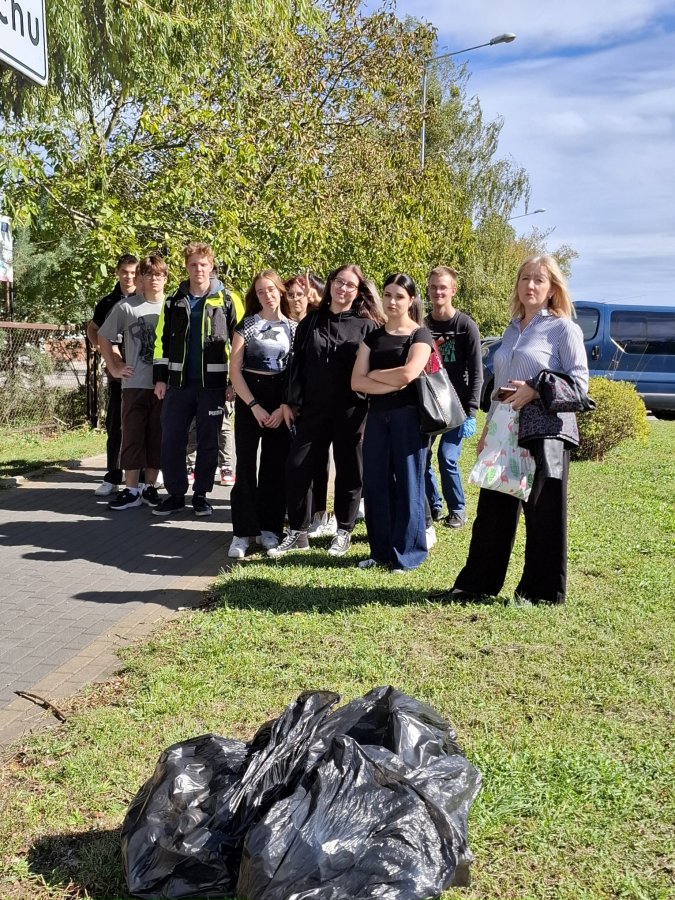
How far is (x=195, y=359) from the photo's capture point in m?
7.92

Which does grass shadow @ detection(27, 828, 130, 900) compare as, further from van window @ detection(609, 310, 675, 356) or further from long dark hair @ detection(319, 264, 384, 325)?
van window @ detection(609, 310, 675, 356)

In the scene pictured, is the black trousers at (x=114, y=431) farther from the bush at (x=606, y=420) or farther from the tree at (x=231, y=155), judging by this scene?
the bush at (x=606, y=420)

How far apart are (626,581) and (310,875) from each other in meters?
4.09

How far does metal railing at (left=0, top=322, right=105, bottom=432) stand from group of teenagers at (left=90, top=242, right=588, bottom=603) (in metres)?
4.85

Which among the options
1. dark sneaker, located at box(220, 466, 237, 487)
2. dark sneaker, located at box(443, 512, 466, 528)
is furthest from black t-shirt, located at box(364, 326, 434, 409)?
dark sneaker, located at box(220, 466, 237, 487)

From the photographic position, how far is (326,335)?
671 centimetres

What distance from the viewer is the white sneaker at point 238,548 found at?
269 inches

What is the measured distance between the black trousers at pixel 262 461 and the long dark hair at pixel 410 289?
3.66ft

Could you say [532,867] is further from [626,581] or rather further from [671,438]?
[671,438]

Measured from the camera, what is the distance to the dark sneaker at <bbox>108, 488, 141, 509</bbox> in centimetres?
869

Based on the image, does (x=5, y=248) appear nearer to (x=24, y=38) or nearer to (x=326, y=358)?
(x=326, y=358)

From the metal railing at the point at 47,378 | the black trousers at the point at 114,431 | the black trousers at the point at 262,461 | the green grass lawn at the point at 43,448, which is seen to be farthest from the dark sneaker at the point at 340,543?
the metal railing at the point at 47,378

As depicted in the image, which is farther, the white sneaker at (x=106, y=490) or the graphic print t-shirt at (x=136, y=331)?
the white sneaker at (x=106, y=490)

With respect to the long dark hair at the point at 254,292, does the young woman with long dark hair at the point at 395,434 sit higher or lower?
lower
